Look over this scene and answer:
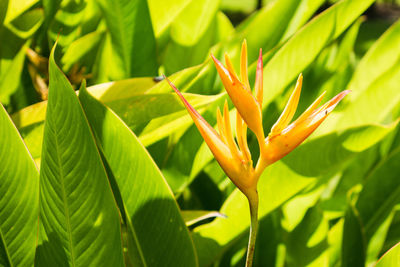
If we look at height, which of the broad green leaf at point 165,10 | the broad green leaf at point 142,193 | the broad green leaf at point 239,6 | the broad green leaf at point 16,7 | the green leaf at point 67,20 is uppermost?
the broad green leaf at point 16,7

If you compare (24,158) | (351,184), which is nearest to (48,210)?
(24,158)

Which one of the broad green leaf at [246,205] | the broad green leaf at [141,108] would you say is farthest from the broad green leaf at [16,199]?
the broad green leaf at [246,205]

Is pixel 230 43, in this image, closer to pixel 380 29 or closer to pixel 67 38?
pixel 67 38

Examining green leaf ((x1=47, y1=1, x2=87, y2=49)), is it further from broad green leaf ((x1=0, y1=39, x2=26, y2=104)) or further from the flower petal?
the flower petal

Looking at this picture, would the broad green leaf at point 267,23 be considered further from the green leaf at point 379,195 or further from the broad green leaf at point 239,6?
the broad green leaf at point 239,6

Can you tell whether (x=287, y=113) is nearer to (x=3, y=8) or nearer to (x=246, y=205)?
(x=246, y=205)

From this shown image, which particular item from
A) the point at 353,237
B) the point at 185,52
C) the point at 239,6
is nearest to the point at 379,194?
the point at 353,237
